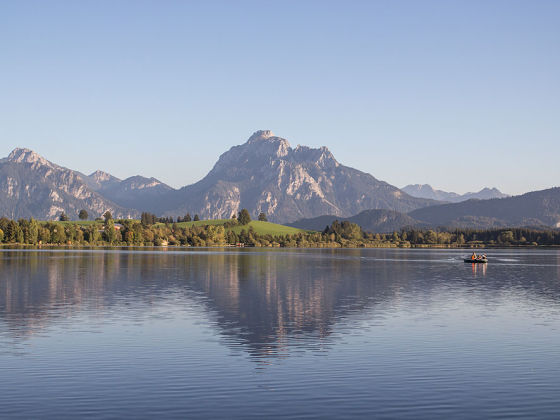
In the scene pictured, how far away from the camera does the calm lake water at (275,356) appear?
102ft

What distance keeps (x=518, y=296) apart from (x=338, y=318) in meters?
40.7

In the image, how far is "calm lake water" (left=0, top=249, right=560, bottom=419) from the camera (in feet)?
102

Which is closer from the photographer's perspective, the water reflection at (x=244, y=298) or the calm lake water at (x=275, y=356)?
the calm lake water at (x=275, y=356)

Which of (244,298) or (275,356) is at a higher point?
(244,298)

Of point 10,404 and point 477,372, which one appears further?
point 477,372

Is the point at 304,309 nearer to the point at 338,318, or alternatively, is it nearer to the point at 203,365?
the point at 338,318

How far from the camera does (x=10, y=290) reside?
89188 millimetres

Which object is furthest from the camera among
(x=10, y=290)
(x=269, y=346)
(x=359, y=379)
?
(x=10, y=290)

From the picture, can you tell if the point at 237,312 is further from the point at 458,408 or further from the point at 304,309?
the point at 458,408

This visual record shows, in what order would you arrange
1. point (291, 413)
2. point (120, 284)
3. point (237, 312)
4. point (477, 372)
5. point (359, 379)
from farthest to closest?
point (120, 284), point (237, 312), point (477, 372), point (359, 379), point (291, 413)

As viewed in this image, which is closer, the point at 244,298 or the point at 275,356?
the point at 275,356

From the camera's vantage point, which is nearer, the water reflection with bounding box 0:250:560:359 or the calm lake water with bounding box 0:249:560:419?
the calm lake water with bounding box 0:249:560:419

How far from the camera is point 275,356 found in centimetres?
4306

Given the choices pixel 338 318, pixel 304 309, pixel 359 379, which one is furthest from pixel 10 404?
pixel 304 309
